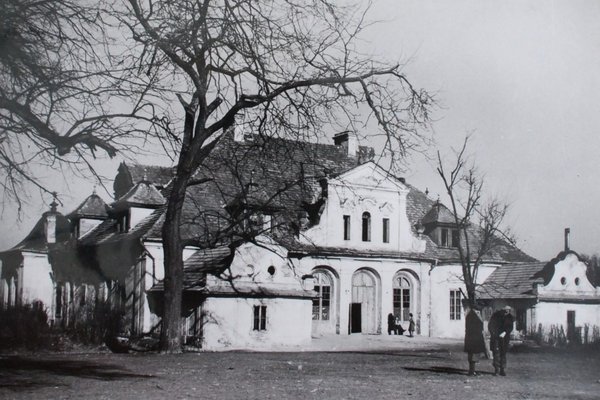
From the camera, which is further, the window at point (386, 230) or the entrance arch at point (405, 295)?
the entrance arch at point (405, 295)

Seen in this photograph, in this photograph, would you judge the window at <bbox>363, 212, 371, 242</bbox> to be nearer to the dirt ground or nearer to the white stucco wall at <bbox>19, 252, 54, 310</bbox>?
the white stucco wall at <bbox>19, 252, 54, 310</bbox>

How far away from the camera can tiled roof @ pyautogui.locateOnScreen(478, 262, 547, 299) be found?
41.9 meters

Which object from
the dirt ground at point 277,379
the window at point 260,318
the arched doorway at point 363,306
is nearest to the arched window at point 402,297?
the arched doorway at point 363,306

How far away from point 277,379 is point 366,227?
86.2ft

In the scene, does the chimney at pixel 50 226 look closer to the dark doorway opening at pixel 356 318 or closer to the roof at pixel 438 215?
the dark doorway opening at pixel 356 318

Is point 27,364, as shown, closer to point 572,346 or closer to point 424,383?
point 424,383

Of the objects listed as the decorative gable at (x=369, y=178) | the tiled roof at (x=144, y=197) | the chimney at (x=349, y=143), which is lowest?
the tiled roof at (x=144, y=197)

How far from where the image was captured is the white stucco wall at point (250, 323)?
30750 mm

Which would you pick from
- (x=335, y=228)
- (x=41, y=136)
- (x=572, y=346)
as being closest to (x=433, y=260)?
(x=335, y=228)

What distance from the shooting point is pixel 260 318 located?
32.0m

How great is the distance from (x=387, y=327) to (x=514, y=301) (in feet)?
23.6

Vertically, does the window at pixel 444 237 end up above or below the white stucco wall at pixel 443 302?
above

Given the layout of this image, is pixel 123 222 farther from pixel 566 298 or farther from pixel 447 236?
pixel 566 298

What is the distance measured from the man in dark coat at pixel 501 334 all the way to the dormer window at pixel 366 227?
23.4 m
